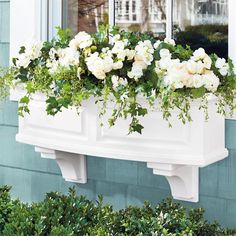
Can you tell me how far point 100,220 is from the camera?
321 centimetres

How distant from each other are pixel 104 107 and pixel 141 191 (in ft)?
2.07

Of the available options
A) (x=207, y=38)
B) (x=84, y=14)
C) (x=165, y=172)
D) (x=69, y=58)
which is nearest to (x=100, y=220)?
(x=165, y=172)

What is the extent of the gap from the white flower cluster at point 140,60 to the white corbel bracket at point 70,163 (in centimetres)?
74

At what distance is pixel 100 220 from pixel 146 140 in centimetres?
42

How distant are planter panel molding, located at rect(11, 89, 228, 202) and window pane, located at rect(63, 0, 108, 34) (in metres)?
0.49

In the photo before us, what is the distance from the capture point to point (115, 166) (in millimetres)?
3648

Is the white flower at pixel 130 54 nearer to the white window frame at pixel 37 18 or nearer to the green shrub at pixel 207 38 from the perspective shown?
the green shrub at pixel 207 38

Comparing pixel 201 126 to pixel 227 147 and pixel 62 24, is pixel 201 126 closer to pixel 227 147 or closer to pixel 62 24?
pixel 227 147

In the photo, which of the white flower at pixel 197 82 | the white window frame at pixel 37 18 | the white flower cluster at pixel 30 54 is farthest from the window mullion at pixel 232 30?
the white window frame at pixel 37 18

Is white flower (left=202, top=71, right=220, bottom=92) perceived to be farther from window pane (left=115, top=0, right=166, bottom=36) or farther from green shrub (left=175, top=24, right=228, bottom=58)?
window pane (left=115, top=0, right=166, bottom=36)

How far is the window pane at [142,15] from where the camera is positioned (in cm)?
346

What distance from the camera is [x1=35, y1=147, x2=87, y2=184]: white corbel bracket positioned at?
3605 millimetres

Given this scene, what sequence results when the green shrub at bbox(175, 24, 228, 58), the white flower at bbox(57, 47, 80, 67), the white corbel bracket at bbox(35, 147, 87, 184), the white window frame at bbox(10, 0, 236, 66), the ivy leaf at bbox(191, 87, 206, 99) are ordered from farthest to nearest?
1. the white window frame at bbox(10, 0, 236, 66)
2. the white corbel bracket at bbox(35, 147, 87, 184)
3. the green shrub at bbox(175, 24, 228, 58)
4. the white flower at bbox(57, 47, 80, 67)
5. the ivy leaf at bbox(191, 87, 206, 99)

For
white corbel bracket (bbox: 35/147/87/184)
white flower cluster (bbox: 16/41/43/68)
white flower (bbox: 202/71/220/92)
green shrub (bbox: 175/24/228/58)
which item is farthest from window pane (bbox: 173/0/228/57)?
white corbel bracket (bbox: 35/147/87/184)
